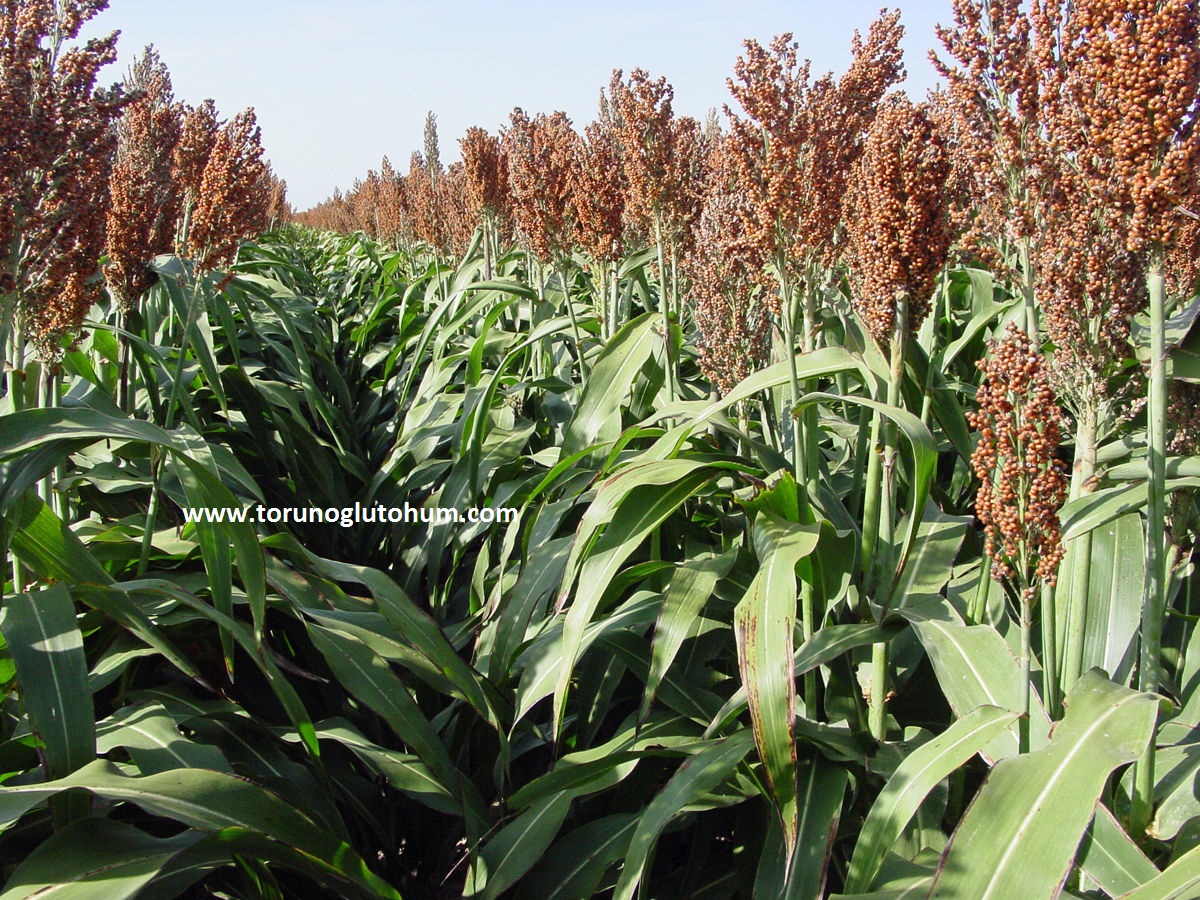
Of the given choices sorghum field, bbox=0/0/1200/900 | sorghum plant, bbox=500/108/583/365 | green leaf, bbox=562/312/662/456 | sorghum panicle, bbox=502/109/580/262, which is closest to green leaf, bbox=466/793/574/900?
sorghum field, bbox=0/0/1200/900

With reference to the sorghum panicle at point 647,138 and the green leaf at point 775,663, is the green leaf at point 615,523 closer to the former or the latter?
the green leaf at point 775,663

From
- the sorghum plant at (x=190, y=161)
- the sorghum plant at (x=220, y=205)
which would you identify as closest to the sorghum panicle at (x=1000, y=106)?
the sorghum plant at (x=220, y=205)

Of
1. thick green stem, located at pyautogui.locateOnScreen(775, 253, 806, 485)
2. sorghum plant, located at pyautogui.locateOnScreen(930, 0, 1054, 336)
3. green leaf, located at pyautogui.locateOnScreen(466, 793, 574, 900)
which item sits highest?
sorghum plant, located at pyautogui.locateOnScreen(930, 0, 1054, 336)

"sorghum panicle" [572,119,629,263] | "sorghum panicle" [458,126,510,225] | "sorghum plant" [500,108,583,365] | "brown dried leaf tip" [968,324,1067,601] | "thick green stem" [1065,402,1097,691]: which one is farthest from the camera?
"sorghum panicle" [458,126,510,225]

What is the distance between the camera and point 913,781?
1.37 meters

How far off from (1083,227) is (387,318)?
6563 millimetres

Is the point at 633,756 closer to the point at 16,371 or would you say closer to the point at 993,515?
the point at 993,515

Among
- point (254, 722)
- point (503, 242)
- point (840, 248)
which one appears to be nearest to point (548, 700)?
point (254, 722)

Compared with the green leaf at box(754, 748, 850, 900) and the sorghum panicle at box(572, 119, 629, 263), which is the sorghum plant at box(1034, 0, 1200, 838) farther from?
the sorghum panicle at box(572, 119, 629, 263)

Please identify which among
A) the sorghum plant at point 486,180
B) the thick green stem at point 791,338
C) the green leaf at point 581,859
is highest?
the sorghum plant at point 486,180

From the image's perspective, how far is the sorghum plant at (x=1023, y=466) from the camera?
4.20 feet

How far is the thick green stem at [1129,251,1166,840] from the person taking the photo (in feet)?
4.53

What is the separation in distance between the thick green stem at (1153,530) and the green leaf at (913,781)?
0.23 meters

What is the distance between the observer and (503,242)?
723cm
